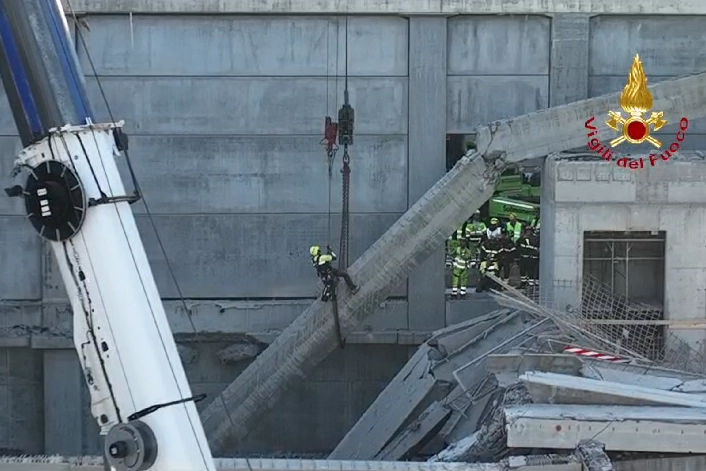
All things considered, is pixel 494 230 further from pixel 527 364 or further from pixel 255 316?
pixel 527 364

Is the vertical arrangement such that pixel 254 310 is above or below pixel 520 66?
below

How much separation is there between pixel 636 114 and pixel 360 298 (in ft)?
15.7

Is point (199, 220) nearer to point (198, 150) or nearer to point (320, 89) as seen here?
point (198, 150)

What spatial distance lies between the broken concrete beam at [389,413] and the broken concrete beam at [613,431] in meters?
4.05

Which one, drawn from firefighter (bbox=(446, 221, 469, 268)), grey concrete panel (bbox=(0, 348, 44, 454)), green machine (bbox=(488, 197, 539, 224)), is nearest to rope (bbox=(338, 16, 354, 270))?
firefighter (bbox=(446, 221, 469, 268))

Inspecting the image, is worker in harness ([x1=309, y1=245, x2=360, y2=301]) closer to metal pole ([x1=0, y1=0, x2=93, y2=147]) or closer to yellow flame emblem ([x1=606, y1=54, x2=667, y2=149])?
yellow flame emblem ([x1=606, y1=54, x2=667, y2=149])

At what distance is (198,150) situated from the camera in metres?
19.6

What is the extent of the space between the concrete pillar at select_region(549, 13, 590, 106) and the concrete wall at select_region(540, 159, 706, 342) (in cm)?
366

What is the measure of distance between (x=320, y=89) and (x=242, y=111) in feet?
4.52

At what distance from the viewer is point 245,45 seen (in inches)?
759

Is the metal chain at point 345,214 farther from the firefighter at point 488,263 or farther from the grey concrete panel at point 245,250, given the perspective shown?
the firefighter at point 488,263

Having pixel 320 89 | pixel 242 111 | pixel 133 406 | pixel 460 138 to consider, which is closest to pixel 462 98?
pixel 460 138

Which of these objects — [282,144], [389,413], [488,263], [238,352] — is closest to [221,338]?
[238,352]

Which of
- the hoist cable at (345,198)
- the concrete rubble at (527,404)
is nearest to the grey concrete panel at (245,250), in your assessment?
the hoist cable at (345,198)
